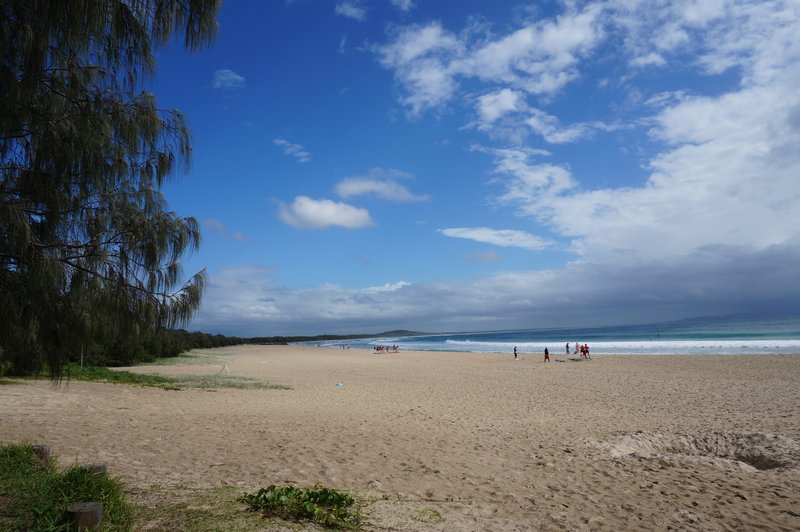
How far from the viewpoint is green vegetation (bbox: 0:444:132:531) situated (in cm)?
328

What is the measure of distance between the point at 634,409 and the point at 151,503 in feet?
42.2

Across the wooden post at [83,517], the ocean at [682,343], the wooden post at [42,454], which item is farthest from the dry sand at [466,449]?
the ocean at [682,343]

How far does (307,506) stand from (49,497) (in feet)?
6.36

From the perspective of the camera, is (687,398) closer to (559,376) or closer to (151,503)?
(559,376)

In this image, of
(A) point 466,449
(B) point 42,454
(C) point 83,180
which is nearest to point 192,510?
(B) point 42,454

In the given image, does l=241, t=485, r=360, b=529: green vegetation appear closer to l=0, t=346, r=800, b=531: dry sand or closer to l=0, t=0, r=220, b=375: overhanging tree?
l=0, t=346, r=800, b=531: dry sand

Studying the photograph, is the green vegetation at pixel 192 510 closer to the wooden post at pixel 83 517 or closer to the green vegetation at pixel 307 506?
the green vegetation at pixel 307 506

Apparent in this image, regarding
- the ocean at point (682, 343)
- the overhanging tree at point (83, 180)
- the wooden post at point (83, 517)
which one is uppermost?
the overhanging tree at point (83, 180)

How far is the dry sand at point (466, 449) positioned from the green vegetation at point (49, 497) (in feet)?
4.81

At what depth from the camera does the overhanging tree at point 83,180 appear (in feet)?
11.1

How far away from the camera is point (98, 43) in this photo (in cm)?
361

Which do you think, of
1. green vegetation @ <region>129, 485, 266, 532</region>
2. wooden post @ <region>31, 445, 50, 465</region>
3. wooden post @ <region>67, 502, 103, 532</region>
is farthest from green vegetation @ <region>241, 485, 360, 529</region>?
wooden post @ <region>31, 445, 50, 465</region>

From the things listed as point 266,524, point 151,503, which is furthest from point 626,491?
point 151,503

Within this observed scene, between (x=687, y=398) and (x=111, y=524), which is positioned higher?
(x=111, y=524)
